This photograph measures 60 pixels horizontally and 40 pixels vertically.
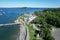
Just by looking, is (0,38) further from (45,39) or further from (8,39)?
(45,39)

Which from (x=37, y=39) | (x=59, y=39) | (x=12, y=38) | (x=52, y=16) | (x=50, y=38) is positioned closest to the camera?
(x=50, y=38)

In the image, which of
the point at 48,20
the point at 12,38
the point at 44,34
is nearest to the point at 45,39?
the point at 44,34

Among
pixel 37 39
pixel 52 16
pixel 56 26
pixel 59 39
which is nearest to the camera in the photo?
pixel 37 39

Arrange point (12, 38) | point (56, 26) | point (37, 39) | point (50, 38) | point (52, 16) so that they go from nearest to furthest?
point (50, 38) < point (37, 39) < point (12, 38) < point (56, 26) < point (52, 16)

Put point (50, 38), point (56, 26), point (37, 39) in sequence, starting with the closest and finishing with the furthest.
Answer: point (50, 38), point (37, 39), point (56, 26)

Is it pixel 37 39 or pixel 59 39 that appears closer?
pixel 37 39

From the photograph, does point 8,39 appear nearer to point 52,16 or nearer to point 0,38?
point 0,38

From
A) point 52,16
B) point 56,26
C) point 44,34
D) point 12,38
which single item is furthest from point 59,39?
point 52,16

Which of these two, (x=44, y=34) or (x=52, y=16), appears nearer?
(x=44, y=34)
